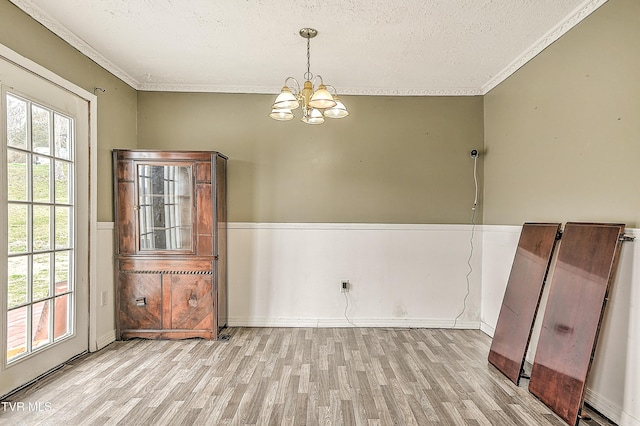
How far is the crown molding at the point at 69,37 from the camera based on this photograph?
2.56 metres

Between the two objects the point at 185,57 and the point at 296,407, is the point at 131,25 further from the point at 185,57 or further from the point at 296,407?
the point at 296,407

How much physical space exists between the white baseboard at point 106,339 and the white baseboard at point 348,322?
1113 millimetres

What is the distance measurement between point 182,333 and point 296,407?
68.4 inches

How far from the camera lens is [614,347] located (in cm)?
225

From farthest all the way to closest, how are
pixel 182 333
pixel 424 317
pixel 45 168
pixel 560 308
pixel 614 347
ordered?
1. pixel 424 317
2. pixel 182 333
3. pixel 45 168
4. pixel 560 308
5. pixel 614 347

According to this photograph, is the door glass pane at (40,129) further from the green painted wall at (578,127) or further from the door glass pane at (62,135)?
the green painted wall at (578,127)

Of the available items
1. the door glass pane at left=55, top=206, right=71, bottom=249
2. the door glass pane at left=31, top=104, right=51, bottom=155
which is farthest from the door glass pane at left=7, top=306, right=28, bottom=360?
the door glass pane at left=31, top=104, right=51, bottom=155

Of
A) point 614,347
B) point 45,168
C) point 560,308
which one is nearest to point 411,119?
point 560,308

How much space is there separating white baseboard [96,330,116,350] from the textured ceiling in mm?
2500

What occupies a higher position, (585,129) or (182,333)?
(585,129)

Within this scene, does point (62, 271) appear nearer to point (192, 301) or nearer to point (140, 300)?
point (140, 300)

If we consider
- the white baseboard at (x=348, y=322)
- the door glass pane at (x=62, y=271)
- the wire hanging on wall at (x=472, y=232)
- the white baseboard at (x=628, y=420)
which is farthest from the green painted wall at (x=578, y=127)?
the door glass pane at (x=62, y=271)

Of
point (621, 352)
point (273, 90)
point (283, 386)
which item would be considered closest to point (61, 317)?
point (283, 386)

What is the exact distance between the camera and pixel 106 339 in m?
3.52
